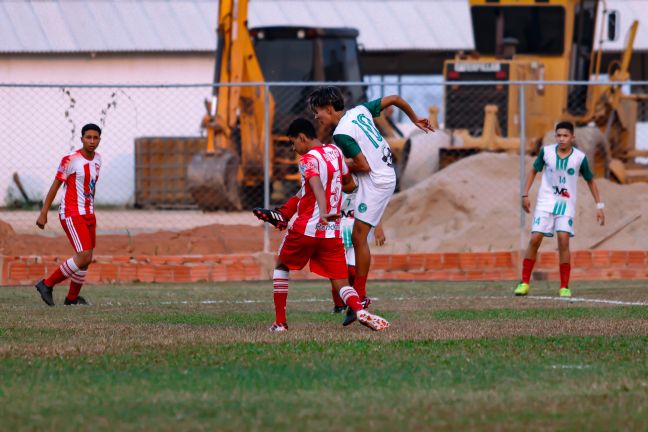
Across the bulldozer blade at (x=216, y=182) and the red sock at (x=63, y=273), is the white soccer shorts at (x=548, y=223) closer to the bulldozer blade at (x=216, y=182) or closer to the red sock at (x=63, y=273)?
the red sock at (x=63, y=273)

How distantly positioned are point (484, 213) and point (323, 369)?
45.4ft

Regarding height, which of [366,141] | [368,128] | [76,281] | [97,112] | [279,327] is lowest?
[76,281]

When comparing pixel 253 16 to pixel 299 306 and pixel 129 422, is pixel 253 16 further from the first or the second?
pixel 129 422

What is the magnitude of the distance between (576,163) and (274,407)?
8561 millimetres

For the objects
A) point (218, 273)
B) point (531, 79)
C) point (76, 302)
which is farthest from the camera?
point (531, 79)

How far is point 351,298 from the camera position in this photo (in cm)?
929

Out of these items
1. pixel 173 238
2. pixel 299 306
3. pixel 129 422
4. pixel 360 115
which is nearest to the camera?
pixel 129 422

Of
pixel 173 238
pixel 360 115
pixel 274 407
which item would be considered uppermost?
pixel 360 115

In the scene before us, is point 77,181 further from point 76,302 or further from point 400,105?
point 400,105

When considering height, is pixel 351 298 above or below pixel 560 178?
below

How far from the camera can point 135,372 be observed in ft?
22.7

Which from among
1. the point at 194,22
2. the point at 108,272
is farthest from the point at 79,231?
the point at 194,22

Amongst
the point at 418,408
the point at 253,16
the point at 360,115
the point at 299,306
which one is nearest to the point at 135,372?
the point at 418,408

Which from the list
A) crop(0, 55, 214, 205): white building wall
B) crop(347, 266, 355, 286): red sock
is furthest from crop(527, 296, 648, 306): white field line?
crop(0, 55, 214, 205): white building wall
